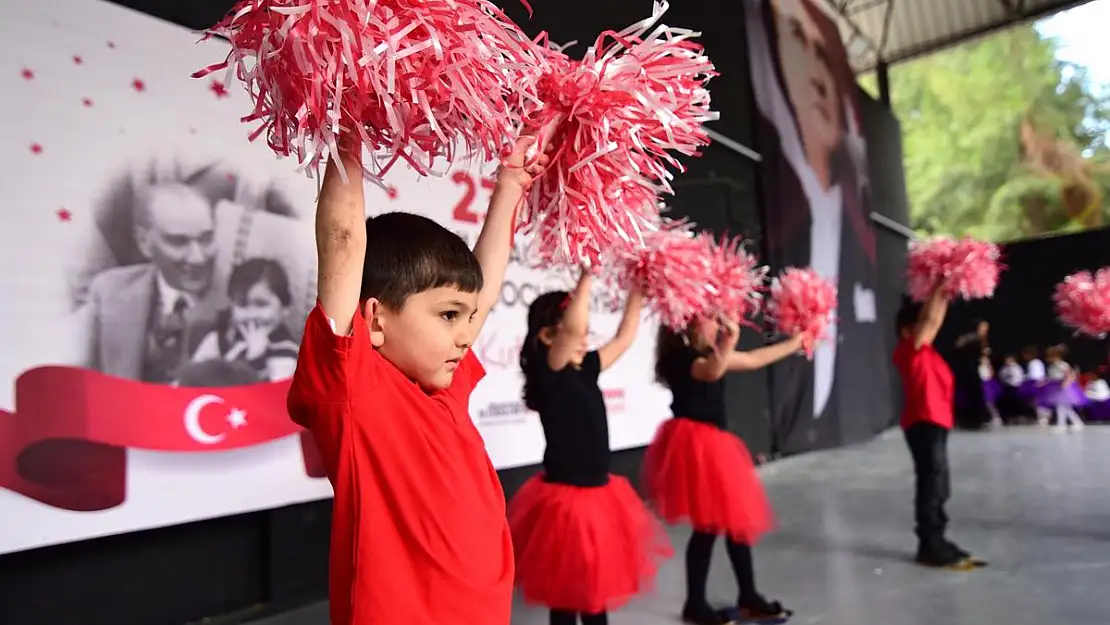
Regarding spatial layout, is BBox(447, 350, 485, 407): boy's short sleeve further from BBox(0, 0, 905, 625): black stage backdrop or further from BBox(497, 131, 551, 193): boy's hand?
BBox(0, 0, 905, 625): black stage backdrop

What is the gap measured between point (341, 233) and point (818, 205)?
7.52 meters

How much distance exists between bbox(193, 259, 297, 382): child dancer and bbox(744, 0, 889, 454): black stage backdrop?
16.8 ft

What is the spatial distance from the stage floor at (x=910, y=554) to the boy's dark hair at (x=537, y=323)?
1.08 meters

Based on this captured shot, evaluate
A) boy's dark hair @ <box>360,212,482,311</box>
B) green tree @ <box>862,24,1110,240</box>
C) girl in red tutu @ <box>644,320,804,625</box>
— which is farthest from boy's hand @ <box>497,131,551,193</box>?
green tree @ <box>862,24,1110,240</box>

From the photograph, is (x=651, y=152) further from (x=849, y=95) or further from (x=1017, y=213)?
(x=1017, y=213)

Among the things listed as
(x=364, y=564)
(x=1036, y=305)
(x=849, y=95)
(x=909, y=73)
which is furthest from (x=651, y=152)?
(x=909, y=73)

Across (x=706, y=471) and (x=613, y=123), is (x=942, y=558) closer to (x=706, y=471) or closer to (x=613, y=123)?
(x=706, y=471)

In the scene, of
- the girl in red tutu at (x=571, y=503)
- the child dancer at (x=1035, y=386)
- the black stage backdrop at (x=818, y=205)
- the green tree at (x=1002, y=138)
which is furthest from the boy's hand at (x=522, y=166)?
the green tree at (x=1002, y=138)

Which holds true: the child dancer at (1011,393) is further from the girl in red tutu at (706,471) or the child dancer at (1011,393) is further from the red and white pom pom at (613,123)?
the red and white pom pom at (613,123)

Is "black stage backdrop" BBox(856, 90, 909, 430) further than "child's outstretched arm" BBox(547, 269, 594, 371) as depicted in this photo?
Yes

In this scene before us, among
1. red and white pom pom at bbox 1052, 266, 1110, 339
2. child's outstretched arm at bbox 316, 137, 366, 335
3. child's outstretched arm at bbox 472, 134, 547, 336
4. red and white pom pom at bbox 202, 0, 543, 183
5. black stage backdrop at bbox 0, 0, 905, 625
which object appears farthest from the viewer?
red and white pom pom at bbox 1052, 266, 1110, 339

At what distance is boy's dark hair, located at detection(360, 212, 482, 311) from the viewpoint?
38.0 inches

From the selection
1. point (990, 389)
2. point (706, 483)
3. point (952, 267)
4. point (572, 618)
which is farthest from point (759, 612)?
point (990, 389)

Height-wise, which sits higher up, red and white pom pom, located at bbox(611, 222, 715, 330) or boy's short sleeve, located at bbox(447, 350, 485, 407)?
red and white pom pom, located at bbox(611, 222, 715, 330)
